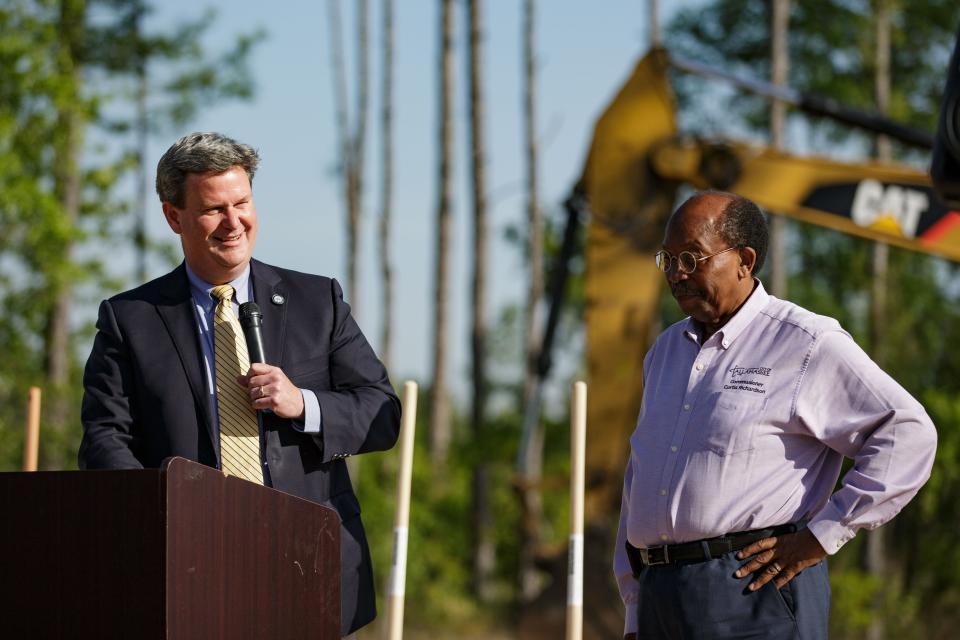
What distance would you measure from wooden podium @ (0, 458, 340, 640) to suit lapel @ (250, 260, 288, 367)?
0.71 m

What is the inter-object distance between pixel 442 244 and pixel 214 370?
1501 cm

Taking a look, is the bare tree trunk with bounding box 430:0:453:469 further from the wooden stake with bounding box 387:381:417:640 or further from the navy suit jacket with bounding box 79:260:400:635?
the navy suit jacket with bounding box 79:260:400:635

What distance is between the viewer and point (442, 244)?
18.5 meters

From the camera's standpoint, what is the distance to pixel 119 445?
340cm

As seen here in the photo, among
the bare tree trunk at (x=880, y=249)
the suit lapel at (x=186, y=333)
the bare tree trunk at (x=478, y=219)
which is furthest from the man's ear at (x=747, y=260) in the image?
the bare tree trunk at (x=478, y=219)

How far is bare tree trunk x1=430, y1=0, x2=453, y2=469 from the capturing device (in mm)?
18359

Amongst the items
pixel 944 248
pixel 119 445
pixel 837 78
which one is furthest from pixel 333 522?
pixel 837 78

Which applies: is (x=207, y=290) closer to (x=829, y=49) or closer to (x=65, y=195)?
(x=65, y=195)

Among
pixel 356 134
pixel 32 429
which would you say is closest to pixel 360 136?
pixel 356 134

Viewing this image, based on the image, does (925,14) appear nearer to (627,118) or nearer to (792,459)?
(627,118)

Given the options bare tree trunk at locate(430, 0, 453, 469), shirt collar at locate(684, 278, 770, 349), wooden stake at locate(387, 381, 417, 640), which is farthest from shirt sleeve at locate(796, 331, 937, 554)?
bare tree trunk at locate(430, 0, 453, 469)

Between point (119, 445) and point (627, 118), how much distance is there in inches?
304

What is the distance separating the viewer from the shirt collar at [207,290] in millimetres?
3648

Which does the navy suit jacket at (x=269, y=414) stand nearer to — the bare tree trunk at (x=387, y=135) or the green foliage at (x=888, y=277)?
the green foliage at (x=888, y=277)
